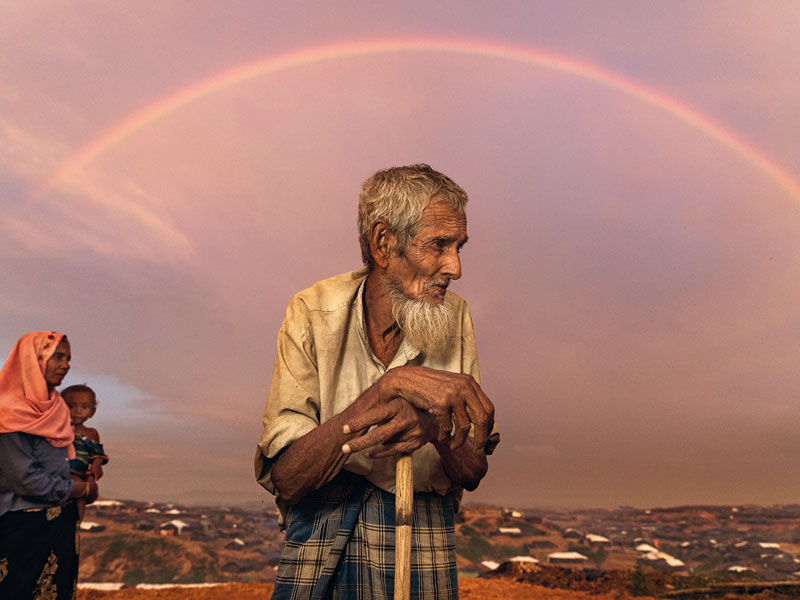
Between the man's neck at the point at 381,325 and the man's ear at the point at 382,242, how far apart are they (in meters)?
0.08

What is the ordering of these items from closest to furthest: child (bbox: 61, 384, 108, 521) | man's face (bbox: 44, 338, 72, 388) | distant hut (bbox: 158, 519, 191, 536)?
man's face (bbox: 44, 338, 72, 388), child (bbox: 61, 384, 108, 521), distant hut (bbox: 158, 519, 191, 536)

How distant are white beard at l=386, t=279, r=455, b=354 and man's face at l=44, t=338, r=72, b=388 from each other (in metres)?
4.69

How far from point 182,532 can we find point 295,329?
10820mm

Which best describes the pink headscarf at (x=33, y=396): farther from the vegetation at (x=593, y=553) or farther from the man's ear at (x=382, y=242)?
the vegetation at (x=593, y=553)

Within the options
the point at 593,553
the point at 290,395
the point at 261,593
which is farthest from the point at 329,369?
the point at 593,553

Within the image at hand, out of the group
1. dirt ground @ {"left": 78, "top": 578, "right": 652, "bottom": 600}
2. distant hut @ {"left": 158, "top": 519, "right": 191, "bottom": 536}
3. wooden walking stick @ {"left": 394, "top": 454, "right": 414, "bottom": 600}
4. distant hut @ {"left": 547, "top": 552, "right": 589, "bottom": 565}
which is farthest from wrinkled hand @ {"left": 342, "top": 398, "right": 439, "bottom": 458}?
distant hut @ {"left": 547, "top": 552, "right": 589, "bottom": 565}

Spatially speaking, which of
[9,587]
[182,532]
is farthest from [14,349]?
[182,532]

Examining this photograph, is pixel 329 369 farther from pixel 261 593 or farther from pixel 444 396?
pixel 261 593

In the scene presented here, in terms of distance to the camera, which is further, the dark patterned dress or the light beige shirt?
the dark patterned dress

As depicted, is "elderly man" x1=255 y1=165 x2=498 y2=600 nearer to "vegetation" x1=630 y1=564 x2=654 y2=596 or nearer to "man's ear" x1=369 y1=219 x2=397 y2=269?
"man's ear" x1=369 y1=219 x2=397 y2=269

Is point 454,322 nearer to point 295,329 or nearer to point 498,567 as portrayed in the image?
point 295,329

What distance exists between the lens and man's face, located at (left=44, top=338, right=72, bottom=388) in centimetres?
583

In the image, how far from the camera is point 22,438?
17.4 feet

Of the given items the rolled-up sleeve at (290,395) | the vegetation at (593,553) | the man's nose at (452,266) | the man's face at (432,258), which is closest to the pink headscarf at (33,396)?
the rolled-up sleeve at (290,395)
